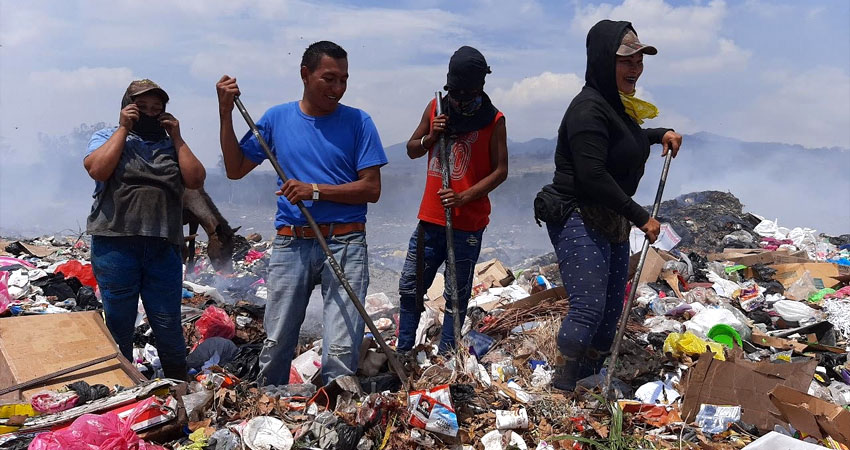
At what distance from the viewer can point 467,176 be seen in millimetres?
4090

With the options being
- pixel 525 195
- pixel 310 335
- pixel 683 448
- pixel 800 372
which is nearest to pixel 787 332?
pixel 800 372

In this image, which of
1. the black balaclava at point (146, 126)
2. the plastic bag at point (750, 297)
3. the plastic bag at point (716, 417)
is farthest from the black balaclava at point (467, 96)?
the plastic bag at point (750, 297)

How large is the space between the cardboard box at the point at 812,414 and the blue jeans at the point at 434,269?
1842 millimetres

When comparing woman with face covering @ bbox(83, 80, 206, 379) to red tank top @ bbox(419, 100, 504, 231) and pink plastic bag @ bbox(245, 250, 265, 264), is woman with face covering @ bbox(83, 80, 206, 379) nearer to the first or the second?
red tank top @ bbox(419, 100, 504, 231)

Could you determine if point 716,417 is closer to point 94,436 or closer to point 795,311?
point 94,436

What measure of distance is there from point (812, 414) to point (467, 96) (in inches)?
100

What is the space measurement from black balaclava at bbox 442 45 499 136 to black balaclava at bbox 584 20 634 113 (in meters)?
0.73

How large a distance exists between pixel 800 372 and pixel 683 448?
93cm

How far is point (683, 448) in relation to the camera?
3223 mm

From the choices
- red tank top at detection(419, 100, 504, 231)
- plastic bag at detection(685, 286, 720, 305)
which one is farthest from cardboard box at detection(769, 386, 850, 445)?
plastic bag at detection(685, 286, 720, 305)

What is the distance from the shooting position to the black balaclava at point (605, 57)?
3291mm

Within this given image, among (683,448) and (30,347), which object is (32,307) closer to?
(30,347)

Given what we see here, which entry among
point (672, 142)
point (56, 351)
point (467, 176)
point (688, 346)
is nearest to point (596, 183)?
point (672, 142)

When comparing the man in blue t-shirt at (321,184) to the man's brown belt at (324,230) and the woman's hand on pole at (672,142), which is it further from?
the woman's hand on pole at (672,142)
